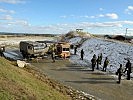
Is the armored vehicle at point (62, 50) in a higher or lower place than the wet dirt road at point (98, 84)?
higher

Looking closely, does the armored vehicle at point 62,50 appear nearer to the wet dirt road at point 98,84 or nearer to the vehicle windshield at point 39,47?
the vehicle windshield at point 39,47

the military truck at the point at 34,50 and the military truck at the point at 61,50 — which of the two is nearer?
the military truck at the point at 34,50

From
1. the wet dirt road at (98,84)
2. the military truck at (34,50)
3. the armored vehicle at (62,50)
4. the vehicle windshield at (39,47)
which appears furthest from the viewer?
the armored vehicle at (62,50)

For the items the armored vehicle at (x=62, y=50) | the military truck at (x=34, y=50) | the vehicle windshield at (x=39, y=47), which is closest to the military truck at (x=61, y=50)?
the armored vehicle at (x=62, y=50)

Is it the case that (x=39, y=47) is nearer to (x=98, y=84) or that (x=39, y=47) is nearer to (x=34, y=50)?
(x=34, y=50)

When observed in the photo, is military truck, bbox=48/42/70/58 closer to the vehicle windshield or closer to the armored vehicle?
the armored vehicle

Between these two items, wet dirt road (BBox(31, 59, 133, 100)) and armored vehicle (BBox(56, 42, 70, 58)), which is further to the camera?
armored vehicle (BBox(56, 42, 70, 58))

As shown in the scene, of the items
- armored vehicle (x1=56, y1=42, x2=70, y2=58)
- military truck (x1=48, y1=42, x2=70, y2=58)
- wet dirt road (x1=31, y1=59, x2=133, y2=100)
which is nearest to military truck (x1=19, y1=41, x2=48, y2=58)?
military truck (x1=48, y1=42, x2=70, y2=58)

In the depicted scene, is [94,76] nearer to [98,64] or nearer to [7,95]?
[98,64]

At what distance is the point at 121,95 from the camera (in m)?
21.0

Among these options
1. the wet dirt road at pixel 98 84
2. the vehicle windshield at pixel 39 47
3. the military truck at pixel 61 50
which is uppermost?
the vehicle windshield at pixel 39 47

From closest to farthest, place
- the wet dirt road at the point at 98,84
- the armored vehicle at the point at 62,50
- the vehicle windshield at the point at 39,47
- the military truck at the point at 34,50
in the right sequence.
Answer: the wet dirt road at the point at 98,84, the military truck at the point at 34,50, the vehicle windshield at the point at 39,47, the armored vehicle at the point at 62,50

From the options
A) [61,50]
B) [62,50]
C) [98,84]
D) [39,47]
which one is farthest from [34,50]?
[98,84]

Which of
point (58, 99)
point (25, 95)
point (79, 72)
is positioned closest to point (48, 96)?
point (58, 99)
